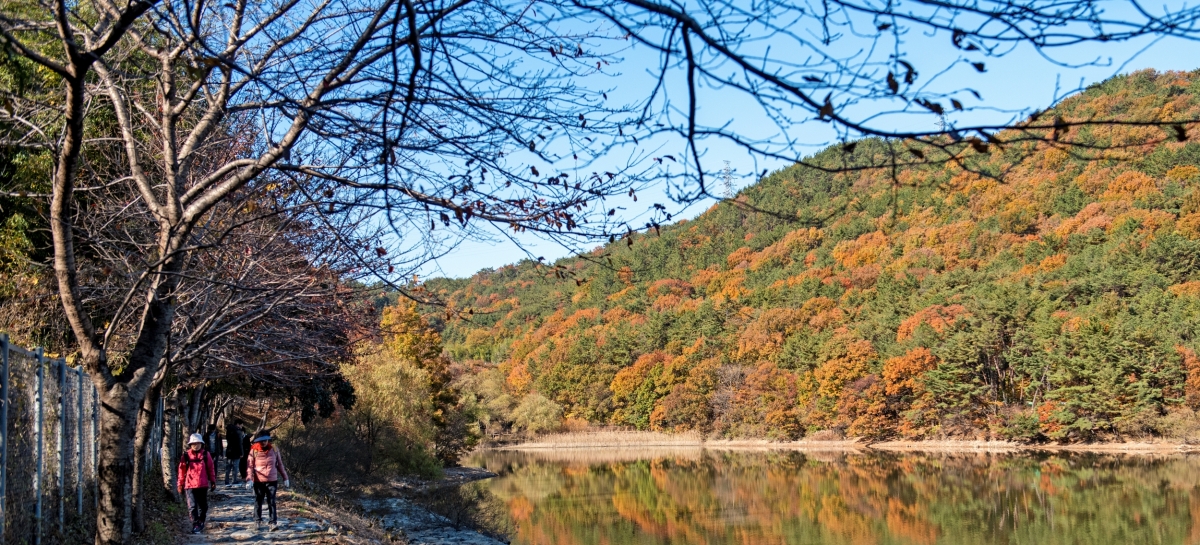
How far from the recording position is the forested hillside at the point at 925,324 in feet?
161

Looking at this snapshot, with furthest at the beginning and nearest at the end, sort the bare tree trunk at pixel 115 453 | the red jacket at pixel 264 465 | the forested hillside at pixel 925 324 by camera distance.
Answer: the forested hillside at pixel 925 324, the red jacket at pixel 264 465, the bare tree trunk at pixel 115 453

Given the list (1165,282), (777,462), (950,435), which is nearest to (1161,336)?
(1165,282)

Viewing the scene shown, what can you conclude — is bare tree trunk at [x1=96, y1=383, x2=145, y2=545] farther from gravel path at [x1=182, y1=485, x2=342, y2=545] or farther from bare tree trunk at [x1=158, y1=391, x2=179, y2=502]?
bare tree trunk at [x1=158, y1=391, x2=179, y2=502]

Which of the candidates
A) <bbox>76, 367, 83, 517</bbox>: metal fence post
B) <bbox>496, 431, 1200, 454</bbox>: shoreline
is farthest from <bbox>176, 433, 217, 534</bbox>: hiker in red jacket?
<bbox>496, 431, 1200, 454</bbox>: shoreline

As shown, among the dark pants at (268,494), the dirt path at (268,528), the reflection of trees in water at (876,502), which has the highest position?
the dark pants at (268,494)

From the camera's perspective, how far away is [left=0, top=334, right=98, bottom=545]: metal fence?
7.18 meters

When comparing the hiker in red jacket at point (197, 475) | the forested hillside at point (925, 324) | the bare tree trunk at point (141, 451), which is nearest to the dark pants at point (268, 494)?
the hiker in red jacket at point (197, 475)

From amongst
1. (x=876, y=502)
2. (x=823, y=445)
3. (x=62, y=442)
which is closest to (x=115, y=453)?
(x=62, y=442)

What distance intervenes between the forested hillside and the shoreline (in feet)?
2.34

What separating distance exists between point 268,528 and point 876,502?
22198mm

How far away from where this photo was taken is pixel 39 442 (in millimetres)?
8109

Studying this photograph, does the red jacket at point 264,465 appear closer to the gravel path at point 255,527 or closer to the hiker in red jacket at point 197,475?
the hiker in red jacket at point 197,475

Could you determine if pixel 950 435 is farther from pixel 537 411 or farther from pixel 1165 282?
pixel 537 411

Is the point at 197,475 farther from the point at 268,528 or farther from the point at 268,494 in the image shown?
the point at 268,528
